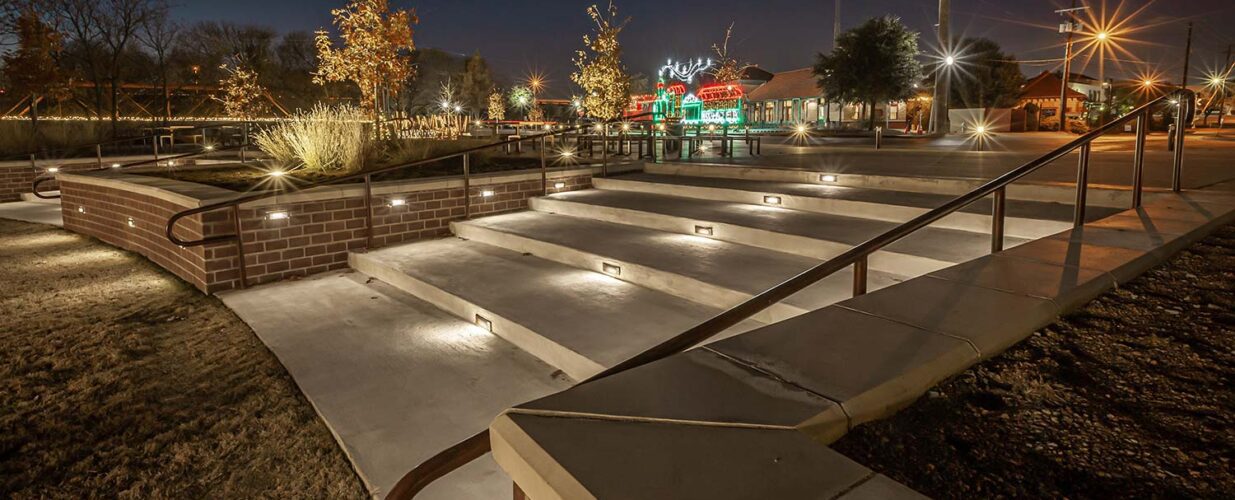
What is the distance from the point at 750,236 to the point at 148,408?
16.0ft

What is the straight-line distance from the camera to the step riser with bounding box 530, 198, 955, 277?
528 cm

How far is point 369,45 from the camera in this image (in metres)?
11.6

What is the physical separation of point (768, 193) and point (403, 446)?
5.52 meters

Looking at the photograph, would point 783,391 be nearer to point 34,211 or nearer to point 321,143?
point 321,143

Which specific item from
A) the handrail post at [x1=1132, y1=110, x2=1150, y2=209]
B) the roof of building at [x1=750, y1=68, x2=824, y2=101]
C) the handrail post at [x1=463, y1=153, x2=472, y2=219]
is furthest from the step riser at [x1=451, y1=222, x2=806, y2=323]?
the roof of building at [x1=750, y1=68, x2=824, y2=101]

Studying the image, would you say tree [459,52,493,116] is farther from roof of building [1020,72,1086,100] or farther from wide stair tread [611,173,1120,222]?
wide stair tread [611,173,1120,222]

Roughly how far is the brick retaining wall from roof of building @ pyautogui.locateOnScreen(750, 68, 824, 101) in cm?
4591

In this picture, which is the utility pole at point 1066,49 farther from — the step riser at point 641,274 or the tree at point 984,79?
the step riser at point 641,274

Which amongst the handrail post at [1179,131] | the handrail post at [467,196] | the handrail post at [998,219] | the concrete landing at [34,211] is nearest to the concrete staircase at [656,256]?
the handrail post at [467,196]

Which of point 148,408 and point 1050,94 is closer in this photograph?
point 148,408

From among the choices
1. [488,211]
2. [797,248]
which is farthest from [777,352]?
[488,211]

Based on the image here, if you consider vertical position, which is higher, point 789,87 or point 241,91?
point 789,87

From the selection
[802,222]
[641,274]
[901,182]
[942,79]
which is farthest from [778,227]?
[942,79]

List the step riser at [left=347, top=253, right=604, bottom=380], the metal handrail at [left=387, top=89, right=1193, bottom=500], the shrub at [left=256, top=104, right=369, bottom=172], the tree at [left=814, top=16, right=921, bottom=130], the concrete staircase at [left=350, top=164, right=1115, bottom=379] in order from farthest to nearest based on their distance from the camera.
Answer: the tree at [left=814, top=16, right=921, bottom=130]
the shrub at [left=256, top=104, right=369, bottom=172]
the concrete staircase at [left=350, top=164, right=1115, bottom=379]
the step riser at [left=347, top=253, right=604, bottom=380]
the metal handrail at [left=387, top=89, right=1193, bottom=500]
